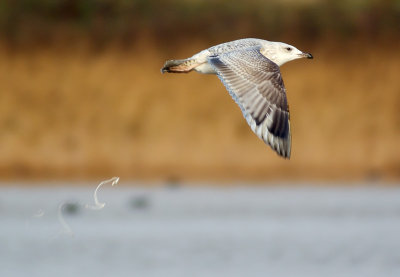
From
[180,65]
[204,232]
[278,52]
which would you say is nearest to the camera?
[180,65]

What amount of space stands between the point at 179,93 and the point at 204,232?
457cm

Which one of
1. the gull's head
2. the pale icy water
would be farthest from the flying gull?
the pale icy water

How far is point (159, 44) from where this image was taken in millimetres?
20438

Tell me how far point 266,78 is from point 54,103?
11.1m

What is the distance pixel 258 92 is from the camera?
9.65m

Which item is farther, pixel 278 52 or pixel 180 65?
pixel 278 52

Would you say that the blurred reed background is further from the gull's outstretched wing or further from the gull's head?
the gull's outstretched wing

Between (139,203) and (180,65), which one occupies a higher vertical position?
(139,203)

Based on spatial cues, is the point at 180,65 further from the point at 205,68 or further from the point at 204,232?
the point at 204,232

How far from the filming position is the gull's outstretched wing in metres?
9.48

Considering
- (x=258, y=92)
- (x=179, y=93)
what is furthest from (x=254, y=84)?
(x=179, y=93)

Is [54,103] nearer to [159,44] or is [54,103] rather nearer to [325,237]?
[159,44]

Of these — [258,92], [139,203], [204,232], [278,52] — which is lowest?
[258,92]

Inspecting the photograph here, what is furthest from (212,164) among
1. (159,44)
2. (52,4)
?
(52,4)
